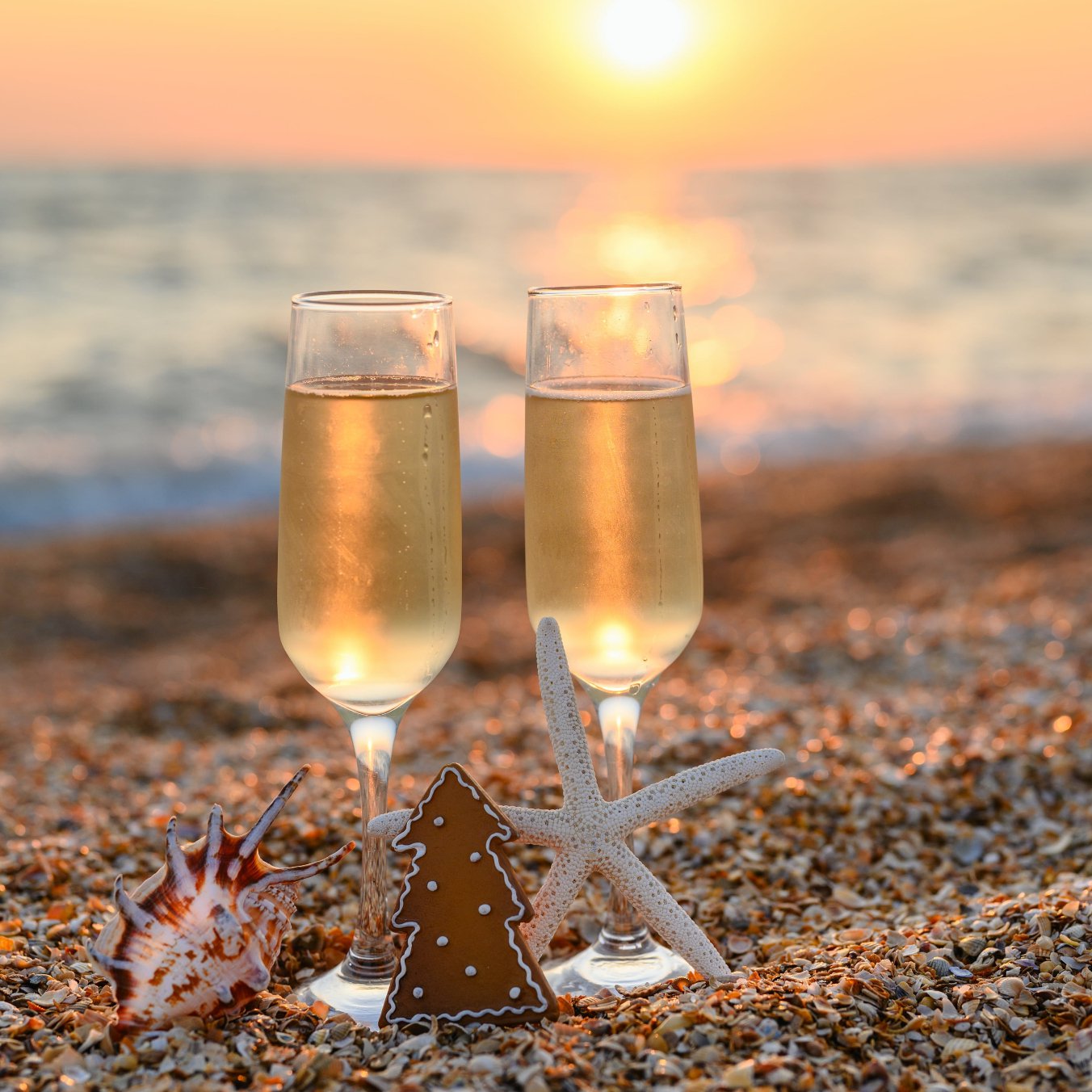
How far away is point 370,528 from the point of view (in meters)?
2.20

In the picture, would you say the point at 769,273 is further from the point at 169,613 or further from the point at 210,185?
the point at 169,613

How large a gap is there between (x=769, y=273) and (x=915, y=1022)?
913 inches

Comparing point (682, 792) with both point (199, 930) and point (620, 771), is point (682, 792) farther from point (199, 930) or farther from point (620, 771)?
point (199, 930)

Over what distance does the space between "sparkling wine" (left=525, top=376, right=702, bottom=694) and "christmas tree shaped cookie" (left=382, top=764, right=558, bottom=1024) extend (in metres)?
0.39

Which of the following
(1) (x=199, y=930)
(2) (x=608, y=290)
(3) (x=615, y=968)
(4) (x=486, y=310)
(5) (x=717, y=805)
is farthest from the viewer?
(4) (x=486, y=310)

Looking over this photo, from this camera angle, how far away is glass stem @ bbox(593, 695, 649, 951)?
8.25 ft

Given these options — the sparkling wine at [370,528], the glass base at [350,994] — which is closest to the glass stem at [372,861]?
→ the glass base at [350,994]

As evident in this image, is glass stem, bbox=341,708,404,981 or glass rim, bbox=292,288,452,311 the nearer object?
glass rim, bbox=292,288,452,311

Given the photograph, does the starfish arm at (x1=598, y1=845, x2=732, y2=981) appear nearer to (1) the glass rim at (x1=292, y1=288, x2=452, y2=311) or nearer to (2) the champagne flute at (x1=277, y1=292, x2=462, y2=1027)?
(2) the champagne flute at (x1=277, y1=292, x2=462, y2=1027)

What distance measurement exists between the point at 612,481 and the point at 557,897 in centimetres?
74

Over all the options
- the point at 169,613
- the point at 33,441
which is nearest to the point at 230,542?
the point at 169,613

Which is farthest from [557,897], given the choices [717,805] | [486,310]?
[486,310]

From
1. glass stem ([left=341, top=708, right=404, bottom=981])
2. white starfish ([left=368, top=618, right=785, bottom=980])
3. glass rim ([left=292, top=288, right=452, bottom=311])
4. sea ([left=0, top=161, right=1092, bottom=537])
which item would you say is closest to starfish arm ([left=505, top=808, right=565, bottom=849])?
white starfish ([left=368, top=618, right=785, bottom=980])

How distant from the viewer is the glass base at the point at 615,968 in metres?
2.45
